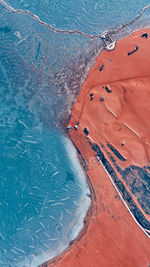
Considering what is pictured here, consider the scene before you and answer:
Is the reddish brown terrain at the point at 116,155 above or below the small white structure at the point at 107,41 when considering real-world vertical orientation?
below

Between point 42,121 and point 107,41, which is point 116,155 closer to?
point 42,121

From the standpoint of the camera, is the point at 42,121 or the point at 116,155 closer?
the point at 116,155

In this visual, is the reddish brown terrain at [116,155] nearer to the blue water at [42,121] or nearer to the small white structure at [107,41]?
the small white structure at [107,41]

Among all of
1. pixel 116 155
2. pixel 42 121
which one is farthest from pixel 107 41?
pixel 116 155

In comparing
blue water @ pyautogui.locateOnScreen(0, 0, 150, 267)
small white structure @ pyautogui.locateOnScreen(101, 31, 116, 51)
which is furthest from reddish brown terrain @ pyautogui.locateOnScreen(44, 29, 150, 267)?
blue water @ pyautogui.locateOnScreen(0, 0, 150, 267)

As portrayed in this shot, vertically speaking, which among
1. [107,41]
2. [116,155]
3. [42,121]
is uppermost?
[107,41]

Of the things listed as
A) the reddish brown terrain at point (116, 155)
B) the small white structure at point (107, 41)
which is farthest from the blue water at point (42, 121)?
the reddish brown terrain at point (116, 155)

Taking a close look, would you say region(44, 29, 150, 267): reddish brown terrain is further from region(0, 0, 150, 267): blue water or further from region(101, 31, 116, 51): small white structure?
region(0, 0, 150, 267): blue water
